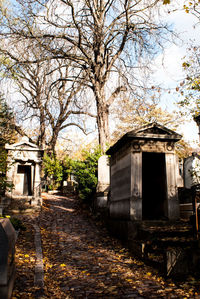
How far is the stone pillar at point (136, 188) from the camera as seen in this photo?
7004mm

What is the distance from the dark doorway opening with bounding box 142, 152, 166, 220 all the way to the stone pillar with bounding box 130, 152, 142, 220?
3.19ft

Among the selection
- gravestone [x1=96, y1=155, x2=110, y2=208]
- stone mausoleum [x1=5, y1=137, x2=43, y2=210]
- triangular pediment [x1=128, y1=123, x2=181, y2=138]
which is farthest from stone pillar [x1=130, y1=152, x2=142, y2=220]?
stone mausoleum [x1=5, y1=137, x2=43, y2=210]

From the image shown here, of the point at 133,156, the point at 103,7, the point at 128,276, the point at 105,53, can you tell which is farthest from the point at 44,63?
the point at 128,276

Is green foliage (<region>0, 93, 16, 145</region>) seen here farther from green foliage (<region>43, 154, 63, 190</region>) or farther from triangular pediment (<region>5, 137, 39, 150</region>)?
green foliage (<region>43, 154, 63, 190</region>)

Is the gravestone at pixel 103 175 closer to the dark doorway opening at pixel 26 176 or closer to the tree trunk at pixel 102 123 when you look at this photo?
the tree trunk at pixel 102 123

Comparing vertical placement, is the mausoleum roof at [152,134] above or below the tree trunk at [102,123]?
below

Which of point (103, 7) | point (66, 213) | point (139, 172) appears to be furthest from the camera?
point (103, 7)

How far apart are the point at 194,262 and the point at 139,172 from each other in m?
3.03

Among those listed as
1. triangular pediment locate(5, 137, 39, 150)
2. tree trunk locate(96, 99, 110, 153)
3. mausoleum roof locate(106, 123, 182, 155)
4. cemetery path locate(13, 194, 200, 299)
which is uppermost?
tree trunk locate(96, 99, 110, 153)

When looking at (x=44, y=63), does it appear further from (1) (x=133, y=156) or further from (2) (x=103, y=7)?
(1) (x=133, y=156)

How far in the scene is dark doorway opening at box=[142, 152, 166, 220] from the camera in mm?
8000

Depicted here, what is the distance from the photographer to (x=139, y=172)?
23.9 feet

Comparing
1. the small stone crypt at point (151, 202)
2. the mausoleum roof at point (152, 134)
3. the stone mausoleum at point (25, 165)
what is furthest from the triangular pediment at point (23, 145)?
the mausoleum roof at point (152, 134)

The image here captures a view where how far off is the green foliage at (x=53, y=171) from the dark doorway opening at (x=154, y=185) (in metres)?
15.2
